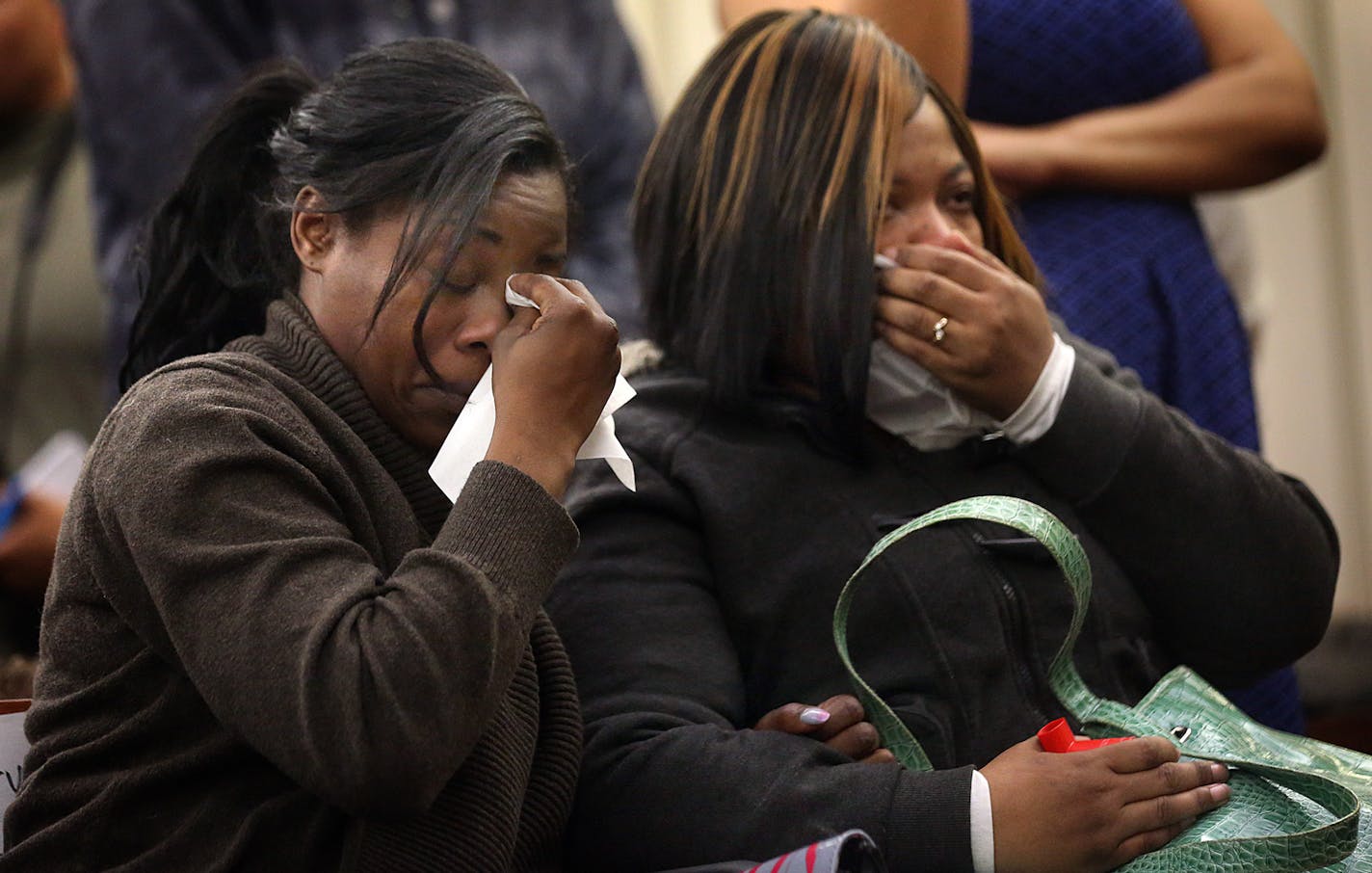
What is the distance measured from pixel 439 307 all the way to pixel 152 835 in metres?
0.49

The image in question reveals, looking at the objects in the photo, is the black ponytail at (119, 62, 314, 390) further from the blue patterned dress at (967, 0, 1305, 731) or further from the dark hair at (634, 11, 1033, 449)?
the blue patterned dress at (967, 0, 1305, 731)

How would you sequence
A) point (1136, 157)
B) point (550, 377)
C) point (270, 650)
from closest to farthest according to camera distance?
point (270, 650)
point (550, 377)
point (1136, 157)

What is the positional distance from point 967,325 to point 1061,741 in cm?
46

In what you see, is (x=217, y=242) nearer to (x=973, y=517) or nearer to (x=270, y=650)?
(x=270, y=650)

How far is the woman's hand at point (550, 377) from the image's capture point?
1.37 m

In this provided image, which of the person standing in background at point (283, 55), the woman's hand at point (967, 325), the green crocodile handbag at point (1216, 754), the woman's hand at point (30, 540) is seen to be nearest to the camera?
the green crocodile handbag at point (1216, 754)

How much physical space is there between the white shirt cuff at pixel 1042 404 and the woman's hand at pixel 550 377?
0.53 m

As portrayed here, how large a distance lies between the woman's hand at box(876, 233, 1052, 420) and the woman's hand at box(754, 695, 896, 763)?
375mm

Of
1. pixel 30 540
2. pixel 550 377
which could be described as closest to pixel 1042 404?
pixel 550 377

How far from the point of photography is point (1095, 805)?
1413 millimetres

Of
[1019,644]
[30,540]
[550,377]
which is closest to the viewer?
[550,377]

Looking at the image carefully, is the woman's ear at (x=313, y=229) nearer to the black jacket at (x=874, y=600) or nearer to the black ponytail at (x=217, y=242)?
the black ponytail at (x=217, y=242)

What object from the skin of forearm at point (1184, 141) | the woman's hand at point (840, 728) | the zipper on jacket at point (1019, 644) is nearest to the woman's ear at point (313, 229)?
the woman's hand at point (840, 728)

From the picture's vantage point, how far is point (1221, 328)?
7.52ft
